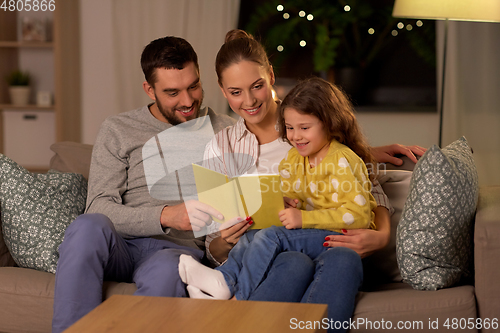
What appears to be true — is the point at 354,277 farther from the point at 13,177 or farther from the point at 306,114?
the point at 13,177

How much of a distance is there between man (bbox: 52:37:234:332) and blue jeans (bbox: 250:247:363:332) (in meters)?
0.28

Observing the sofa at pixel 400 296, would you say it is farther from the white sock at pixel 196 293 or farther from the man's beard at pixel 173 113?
the man's beard at pixel 173 113

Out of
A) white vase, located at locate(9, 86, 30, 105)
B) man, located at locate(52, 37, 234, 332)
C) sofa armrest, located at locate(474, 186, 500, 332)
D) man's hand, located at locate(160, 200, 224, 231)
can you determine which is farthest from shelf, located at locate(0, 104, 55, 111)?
sofa armrest, located at locate(474, 186, 500, 332)

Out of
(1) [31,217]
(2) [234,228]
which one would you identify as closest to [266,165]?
(2) [234,228]

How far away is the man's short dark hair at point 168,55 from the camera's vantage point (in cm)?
178

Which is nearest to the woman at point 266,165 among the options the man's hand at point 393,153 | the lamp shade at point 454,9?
the man's hand at point 393,153

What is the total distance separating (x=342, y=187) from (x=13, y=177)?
3.41ft

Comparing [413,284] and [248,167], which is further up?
[248,167]

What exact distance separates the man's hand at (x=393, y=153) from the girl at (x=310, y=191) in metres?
0.19

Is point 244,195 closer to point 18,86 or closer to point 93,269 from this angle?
point 93,269

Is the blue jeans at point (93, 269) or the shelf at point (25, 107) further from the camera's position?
the shelf at point (25, 107)

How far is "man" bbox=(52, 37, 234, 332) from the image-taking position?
138 centimetres

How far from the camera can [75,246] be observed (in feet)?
4.57

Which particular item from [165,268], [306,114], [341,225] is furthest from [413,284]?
[165,268]
